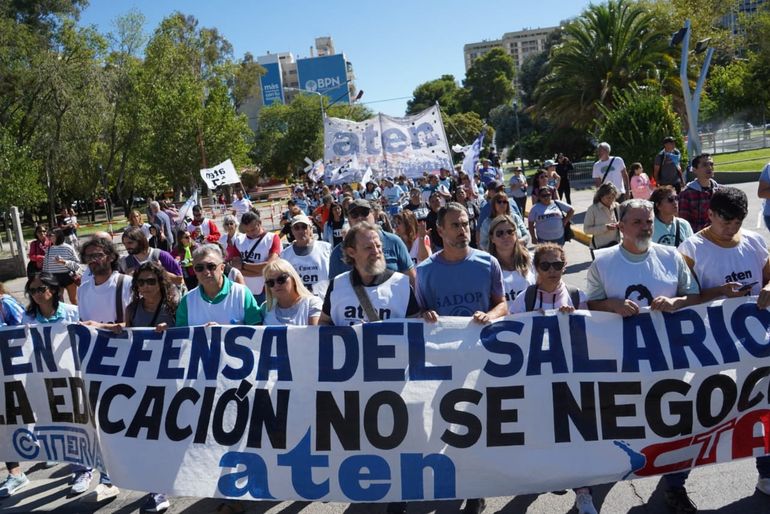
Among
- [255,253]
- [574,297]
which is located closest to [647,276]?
[574,297]

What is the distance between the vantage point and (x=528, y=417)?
13.3ft

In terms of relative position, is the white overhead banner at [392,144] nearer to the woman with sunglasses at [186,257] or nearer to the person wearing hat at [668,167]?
the person wearing hat at [668,167]

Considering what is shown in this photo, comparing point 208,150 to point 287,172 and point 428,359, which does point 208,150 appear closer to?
point 287,172

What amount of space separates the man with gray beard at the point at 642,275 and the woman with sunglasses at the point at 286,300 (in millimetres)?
1800

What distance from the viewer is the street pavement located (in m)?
4.18

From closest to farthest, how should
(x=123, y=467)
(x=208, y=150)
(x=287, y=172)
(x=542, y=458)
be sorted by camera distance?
(x=542, y=458) → (x=123, y=467) → (x=208, y=150) → (x=287, y=172)

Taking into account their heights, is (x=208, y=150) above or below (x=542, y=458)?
above

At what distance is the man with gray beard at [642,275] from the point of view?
4.13 m

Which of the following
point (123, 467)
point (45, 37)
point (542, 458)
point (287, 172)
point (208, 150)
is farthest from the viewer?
point (287, 172)

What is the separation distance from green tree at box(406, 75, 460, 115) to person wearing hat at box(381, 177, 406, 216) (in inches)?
3301

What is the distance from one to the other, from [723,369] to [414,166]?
16852 millimetres

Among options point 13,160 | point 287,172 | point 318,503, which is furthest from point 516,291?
point 287,172

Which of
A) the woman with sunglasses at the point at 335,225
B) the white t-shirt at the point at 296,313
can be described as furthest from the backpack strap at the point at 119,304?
the woman with sunglasses at the point at 335,225

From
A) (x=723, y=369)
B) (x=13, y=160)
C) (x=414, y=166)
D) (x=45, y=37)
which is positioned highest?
(x=45, y=37)
